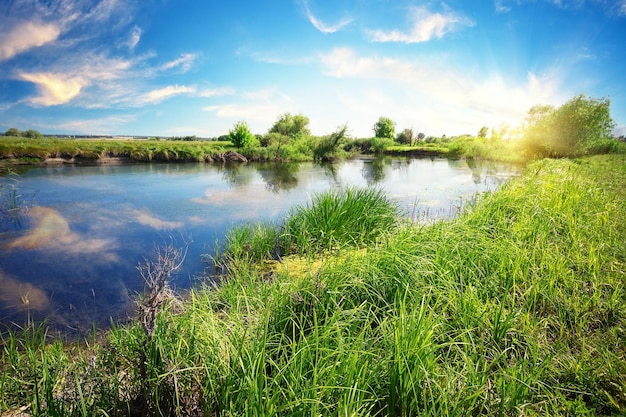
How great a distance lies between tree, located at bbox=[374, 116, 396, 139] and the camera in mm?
60406

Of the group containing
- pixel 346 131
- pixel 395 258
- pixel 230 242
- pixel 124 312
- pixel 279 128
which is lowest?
pixel 124 312

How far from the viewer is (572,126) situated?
24.1m

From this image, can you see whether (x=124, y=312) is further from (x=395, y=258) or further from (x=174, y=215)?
(x=174, y=215)

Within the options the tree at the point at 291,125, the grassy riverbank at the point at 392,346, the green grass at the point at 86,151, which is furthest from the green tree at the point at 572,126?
the tree at the point at 291,125

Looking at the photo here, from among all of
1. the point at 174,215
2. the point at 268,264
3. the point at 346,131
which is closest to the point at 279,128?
the point at 346,131

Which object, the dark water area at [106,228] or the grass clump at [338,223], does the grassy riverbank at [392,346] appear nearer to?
the dark water area at [106,228]

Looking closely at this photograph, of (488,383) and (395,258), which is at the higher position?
(395,258)

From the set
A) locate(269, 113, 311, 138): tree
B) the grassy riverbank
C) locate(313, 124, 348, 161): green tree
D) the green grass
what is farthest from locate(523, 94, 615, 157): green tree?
locate(269, 113, 311, 138): tree

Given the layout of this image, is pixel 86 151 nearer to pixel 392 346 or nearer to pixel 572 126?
pixel 392 346

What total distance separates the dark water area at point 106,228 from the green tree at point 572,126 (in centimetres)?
2008

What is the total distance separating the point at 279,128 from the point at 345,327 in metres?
56.1

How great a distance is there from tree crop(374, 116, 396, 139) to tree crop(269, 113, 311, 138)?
1677 cm

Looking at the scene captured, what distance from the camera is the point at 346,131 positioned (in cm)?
2916

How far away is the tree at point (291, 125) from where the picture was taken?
54.8m
